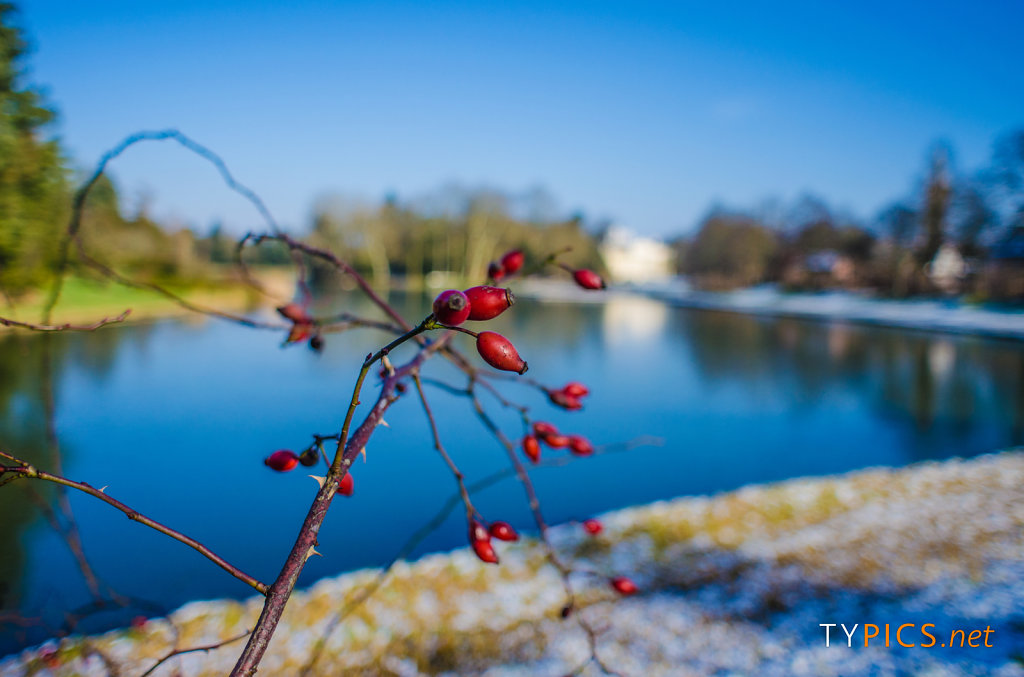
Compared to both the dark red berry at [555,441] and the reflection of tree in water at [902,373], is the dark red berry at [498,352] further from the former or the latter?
the reflection of tree in water at [902,373]

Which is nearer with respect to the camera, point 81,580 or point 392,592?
point 392,592

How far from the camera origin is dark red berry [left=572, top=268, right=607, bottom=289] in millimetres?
1004

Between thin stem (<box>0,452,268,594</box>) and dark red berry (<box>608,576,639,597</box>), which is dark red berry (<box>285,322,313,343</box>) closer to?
thin stem (<box>0,452,268,594</box>)

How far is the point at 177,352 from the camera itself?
30.6 feet

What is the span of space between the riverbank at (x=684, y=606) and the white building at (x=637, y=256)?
2456 inches

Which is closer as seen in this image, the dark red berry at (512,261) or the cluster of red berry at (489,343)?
the cluster of red berry at (489,343)

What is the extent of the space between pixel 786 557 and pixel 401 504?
7.35 ft

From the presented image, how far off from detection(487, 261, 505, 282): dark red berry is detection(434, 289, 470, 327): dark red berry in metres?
0.59

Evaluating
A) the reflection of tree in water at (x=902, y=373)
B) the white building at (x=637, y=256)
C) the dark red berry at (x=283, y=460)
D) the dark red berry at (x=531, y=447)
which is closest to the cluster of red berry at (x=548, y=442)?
the dark red berry at (x=531, y=447)

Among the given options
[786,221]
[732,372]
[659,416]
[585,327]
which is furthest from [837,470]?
[786,221]

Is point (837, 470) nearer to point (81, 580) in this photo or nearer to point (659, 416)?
point (659, 416)

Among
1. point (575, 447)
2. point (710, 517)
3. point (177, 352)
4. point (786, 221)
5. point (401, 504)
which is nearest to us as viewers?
point (575, 447)

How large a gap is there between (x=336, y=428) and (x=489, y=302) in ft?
7.62

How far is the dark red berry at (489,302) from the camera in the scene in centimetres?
45
